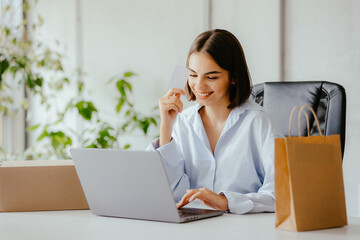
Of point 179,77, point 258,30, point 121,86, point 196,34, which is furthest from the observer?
point 121,86

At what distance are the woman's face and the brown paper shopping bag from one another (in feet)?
1.91

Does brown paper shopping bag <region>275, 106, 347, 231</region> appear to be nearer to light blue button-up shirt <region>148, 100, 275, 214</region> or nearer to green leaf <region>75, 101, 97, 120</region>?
light blue button-up shirt <region>148, 100, 275, 214</region>

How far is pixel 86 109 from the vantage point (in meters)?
3.75

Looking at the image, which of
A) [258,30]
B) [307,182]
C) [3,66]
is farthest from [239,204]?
[3,66]

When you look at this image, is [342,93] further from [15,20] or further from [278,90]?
[15,20]

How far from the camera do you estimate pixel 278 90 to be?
1.93 meters

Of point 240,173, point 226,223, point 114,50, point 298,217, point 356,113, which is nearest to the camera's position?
point 298,217

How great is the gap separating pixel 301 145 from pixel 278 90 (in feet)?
2.57

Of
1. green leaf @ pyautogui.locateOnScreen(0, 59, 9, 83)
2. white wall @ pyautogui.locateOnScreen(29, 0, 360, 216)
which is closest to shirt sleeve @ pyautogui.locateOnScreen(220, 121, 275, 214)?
white wall @ pyautogui.locateOnScreen(29, 0, 360, 216)

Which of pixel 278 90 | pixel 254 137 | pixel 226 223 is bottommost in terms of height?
pixel 226 223

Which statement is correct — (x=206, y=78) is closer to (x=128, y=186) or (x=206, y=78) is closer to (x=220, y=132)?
(x=220, y=132)

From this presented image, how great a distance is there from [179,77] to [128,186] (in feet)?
1.51

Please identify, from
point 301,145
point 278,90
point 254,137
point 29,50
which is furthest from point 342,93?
point 29,50

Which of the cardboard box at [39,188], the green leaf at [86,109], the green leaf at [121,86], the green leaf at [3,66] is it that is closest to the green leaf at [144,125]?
the green leaf at [121,86]
